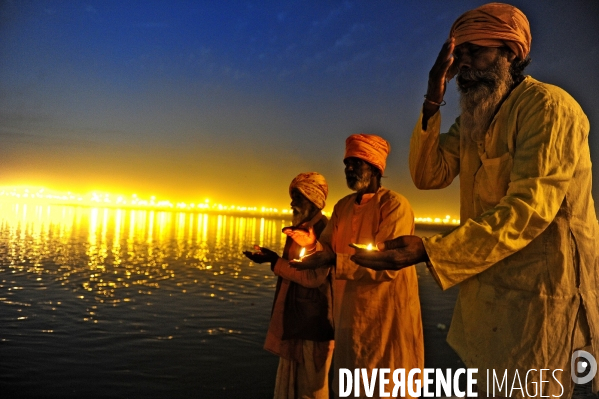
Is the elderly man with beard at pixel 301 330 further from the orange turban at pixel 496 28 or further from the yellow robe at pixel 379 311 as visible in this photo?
the orange turban at pixel 496 28

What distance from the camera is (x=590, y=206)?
160 centimetres

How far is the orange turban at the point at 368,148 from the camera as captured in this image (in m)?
3.62

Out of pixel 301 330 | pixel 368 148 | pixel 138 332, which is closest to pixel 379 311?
pixel 301 330

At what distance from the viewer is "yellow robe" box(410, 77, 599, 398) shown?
4.72ft

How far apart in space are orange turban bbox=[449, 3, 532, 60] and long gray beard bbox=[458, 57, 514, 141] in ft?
0.25

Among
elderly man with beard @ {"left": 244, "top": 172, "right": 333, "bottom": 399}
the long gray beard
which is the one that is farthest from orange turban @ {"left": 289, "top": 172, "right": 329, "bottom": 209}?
the long gray beard

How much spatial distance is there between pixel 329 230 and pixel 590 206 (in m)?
2.31

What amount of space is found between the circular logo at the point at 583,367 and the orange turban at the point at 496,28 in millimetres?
1171

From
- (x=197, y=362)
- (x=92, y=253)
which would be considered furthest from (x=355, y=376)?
(x=92, y=253)

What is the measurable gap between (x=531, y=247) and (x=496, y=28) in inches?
34.1

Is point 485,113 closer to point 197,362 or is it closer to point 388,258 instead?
point 388,258

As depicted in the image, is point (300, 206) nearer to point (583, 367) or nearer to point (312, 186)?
point (312, 186)

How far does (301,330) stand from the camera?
3809 mm

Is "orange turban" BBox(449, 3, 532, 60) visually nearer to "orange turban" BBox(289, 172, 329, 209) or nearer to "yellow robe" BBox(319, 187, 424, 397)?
"yellow robe" BBox(319, 187, 424, 397)
